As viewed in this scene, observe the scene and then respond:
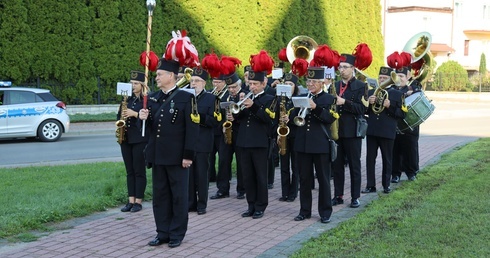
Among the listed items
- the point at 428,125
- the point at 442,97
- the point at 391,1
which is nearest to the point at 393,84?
the point at 428,125

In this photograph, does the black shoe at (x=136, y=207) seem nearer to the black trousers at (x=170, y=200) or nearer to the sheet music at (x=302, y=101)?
the black trousers at (x=170, y=200)

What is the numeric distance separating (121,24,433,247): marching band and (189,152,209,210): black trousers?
0.01 m

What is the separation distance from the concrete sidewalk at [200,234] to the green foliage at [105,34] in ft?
53.0

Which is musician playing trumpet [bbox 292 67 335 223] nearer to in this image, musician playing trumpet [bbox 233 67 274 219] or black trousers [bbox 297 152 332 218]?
black trousers [bbox 297 152 332 218]

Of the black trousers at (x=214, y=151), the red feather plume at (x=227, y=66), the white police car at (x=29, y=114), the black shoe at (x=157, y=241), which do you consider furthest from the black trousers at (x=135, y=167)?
the white police car at (x=29, y=114)

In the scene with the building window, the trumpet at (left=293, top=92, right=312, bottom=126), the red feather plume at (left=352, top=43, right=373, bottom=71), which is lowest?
the trumpet at (left=293, top=92, right=312, bottom=126)

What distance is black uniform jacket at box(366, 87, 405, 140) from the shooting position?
35.4 ft

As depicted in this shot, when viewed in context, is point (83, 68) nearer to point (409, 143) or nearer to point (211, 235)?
point (409, 143)

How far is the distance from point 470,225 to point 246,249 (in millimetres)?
2662

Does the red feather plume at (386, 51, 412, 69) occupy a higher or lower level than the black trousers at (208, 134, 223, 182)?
higher

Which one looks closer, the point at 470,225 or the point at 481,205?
the point at 470,225

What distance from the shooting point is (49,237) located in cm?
763

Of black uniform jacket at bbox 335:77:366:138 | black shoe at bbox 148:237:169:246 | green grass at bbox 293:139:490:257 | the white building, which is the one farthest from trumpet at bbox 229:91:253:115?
the white building

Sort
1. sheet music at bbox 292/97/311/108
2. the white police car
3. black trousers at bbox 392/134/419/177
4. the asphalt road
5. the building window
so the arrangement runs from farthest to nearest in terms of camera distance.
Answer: the building window
the white police car
the asphalt road
black trousers at bbox 392/134/419/177
sheet music at bbox 292/97/311/108
